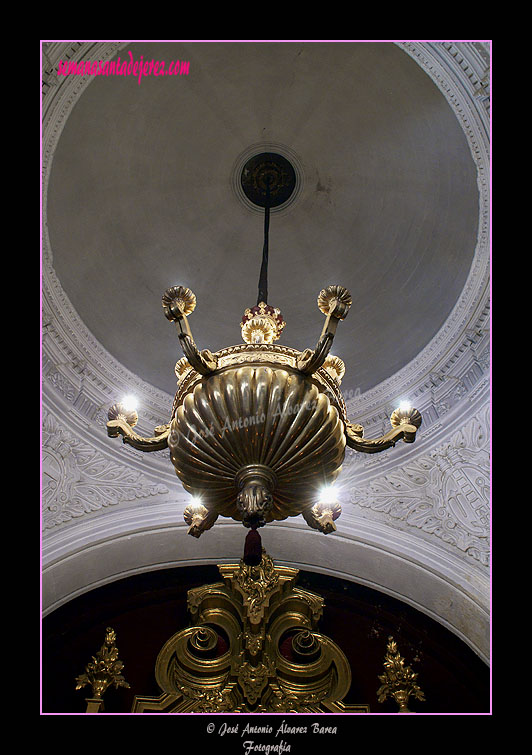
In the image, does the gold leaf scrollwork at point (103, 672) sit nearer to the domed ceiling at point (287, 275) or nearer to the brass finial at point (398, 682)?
the domed ceiling at point (287, 275)

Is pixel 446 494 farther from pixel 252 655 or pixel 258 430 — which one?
pixel 258 430

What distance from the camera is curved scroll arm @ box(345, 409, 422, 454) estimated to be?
125 inches

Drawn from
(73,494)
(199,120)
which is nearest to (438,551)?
(73,494)

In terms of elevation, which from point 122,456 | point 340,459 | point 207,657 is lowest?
point 207,657

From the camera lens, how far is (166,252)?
5.93m

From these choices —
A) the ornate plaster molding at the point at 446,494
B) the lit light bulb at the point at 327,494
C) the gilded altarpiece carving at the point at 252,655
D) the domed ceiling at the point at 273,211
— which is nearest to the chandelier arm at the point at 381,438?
the lit light bulb at the point at 327,494

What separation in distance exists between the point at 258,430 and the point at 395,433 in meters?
0.71

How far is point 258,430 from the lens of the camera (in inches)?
118

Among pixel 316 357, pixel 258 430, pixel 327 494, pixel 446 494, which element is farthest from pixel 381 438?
pixel 446 494

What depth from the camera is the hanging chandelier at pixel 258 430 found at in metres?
3.01

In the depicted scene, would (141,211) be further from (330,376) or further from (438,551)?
(438,551)

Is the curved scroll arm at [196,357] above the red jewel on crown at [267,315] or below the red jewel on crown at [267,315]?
below

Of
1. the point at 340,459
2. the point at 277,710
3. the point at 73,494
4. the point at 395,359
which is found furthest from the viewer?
the point at 395,359

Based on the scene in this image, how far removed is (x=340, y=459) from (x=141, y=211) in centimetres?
348
